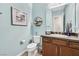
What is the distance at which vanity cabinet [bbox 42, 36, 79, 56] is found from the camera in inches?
71.5

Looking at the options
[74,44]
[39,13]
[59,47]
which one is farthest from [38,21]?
[74,44]

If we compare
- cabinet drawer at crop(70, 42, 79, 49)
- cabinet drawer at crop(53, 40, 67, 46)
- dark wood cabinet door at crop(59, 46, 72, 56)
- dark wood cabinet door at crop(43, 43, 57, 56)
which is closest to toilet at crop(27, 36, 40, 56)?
dark wood cabinet door at crop(43, 43, 57, 56)

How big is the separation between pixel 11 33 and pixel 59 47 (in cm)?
68

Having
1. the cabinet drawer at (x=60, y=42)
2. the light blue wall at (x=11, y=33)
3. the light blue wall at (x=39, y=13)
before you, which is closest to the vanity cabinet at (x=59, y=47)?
the cabinet drawer at (x=60, y=42)

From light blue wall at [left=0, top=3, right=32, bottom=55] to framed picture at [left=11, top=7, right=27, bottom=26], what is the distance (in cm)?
4

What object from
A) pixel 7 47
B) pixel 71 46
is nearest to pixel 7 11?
pixel 7 47

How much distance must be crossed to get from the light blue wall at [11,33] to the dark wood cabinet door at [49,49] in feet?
0.88

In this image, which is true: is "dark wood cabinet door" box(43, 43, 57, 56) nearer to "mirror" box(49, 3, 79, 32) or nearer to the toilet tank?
the toilet tank

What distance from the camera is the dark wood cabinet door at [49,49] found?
1944mm

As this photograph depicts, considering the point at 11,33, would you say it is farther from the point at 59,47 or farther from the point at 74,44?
the point at 74,44

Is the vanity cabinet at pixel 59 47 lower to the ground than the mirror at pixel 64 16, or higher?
lower

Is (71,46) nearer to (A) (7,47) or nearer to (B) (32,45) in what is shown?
(B) (32,45)

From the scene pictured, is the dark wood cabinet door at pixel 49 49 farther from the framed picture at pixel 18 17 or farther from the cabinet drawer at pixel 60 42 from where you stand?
the framed picture at pixel 18 17

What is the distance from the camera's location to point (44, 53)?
1942 millimetres
